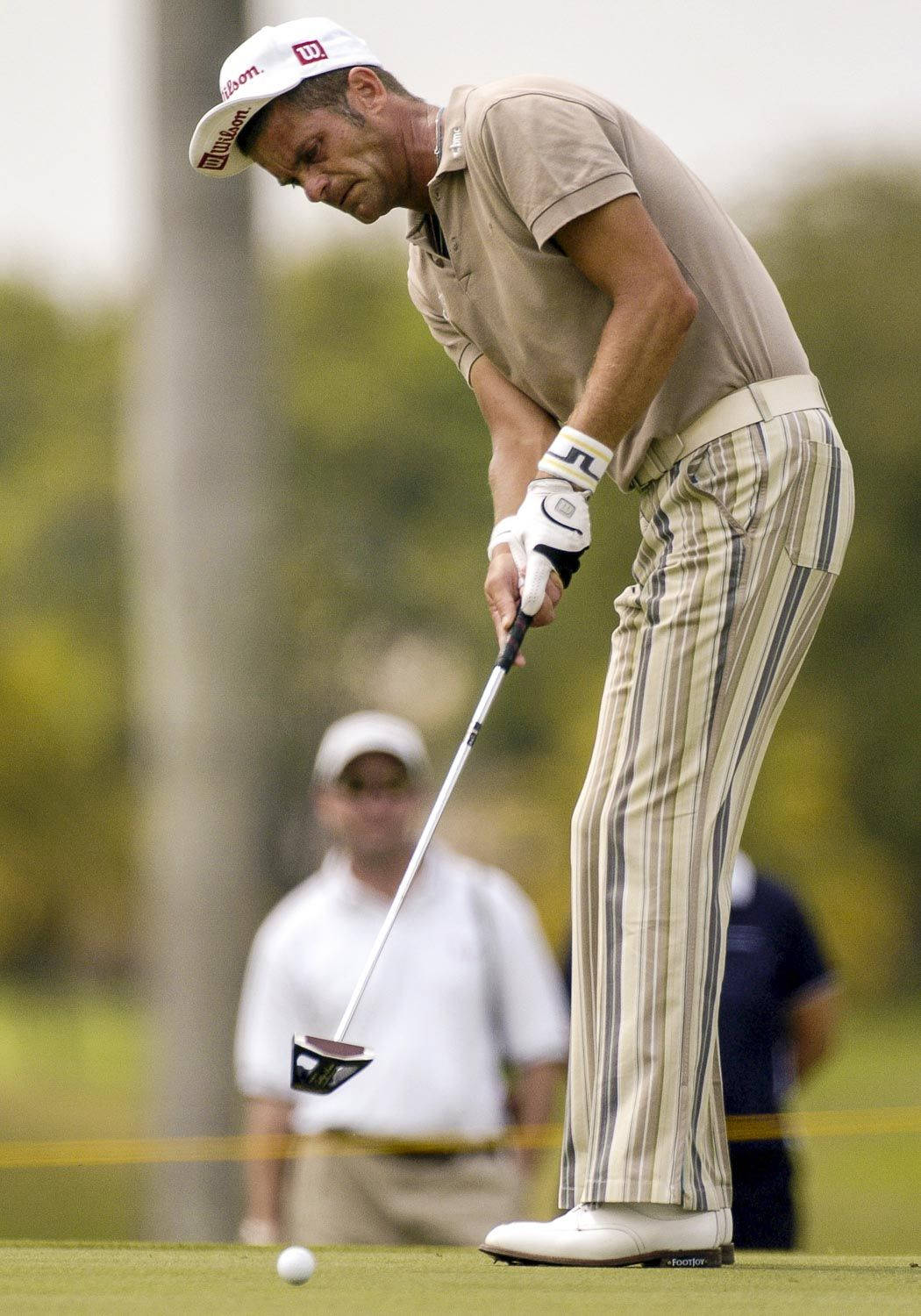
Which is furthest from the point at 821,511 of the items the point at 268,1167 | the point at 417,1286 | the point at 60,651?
the point at 60,651

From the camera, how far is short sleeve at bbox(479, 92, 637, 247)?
3.25 metres

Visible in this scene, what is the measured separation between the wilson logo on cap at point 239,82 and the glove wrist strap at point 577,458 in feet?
2.57

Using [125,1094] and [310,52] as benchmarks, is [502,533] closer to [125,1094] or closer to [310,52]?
[310,52]

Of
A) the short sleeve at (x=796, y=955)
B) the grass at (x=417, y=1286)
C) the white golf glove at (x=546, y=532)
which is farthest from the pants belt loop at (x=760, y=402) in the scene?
the short sleeve at (x=796, y=955)

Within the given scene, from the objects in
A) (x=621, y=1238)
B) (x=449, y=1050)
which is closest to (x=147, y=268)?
(x=449, y=1050)

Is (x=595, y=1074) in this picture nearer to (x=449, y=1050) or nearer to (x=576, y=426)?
(x=576, y=426)

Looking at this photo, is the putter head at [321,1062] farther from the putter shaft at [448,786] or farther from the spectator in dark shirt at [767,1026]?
the spectator in dark shirt at [767,1026]

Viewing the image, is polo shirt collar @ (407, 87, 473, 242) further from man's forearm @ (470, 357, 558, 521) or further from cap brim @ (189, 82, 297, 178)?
man's forearm @ (470, 357, 558, 521)

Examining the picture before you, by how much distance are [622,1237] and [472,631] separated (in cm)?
1458

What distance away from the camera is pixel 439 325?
403 cm

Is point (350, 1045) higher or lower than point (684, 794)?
lower

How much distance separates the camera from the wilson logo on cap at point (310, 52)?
140 inches

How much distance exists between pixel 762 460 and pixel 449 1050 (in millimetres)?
2557

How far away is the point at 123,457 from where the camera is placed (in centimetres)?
2202
